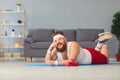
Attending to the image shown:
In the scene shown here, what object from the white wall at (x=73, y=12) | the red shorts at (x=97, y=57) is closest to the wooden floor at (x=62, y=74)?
the red shorts at (x=97, y=57)

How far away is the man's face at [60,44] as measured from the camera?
499 centimetres

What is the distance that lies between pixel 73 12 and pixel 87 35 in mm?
1189

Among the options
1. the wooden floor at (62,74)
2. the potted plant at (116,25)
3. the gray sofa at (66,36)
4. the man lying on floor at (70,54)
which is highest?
the potted plant at (116,25)

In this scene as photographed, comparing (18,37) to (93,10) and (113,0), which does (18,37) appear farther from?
(113,0)

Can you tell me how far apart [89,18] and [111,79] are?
7.65m

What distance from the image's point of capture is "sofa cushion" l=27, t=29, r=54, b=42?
937 centimetres

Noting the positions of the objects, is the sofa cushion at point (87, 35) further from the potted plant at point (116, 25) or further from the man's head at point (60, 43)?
the man's head at point (60, 43)

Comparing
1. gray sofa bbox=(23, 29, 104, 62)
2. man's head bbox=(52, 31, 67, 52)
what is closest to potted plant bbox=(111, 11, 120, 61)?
gray sofa bbox=(23, 29, 104, 62)

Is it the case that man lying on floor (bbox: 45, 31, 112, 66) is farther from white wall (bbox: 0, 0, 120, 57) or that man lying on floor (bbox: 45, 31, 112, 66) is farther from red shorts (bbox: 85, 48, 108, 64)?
white wall (bbox: 0, 0, 120, 57)

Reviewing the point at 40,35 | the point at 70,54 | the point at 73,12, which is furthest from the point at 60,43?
the point at 73,12

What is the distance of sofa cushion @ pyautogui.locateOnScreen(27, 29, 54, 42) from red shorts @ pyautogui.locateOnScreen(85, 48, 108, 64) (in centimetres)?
398

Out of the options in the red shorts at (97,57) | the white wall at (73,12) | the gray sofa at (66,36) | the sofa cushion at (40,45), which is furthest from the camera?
the white wall at (73,12)

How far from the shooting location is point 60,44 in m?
5.02

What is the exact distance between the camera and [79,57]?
5.20 metres
